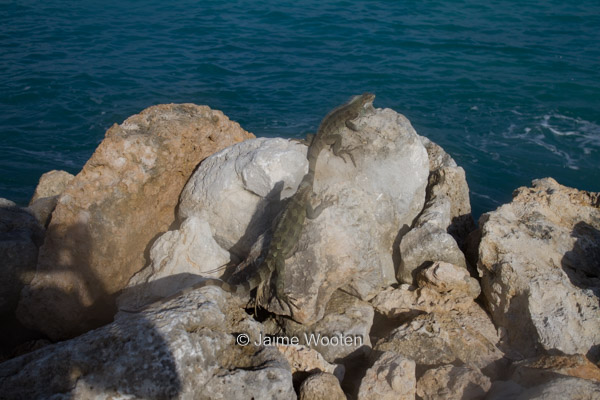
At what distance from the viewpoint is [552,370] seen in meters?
3.70

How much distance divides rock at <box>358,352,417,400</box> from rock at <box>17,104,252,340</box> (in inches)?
108

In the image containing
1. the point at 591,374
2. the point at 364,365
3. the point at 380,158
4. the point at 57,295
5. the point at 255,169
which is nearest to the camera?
the point at 591,374

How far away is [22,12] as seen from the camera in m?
19.4

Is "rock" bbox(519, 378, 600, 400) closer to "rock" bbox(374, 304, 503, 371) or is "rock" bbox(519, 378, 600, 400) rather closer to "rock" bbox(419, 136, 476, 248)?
"rock" bbox(374, 304, 503, 371)

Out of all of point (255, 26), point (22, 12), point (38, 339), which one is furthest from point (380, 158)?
point (22, 12)

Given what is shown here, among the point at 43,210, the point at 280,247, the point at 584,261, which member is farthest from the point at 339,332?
the point at 43,210

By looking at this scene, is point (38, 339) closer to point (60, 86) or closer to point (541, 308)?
point (541, 308)

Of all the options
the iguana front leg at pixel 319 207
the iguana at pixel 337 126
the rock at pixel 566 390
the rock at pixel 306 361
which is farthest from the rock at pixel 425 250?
the rock at pixel 566 390

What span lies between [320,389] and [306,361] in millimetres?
437

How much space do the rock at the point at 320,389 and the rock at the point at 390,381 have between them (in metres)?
0.23

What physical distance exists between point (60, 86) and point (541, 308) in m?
14.6

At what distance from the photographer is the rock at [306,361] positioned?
4.05 m

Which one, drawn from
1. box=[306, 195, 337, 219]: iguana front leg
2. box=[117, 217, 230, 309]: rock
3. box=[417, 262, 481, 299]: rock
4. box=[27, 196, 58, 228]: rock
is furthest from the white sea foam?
box=[27, 196, 58, 228]: rock

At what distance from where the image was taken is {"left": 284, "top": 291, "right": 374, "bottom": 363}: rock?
4.45 m
